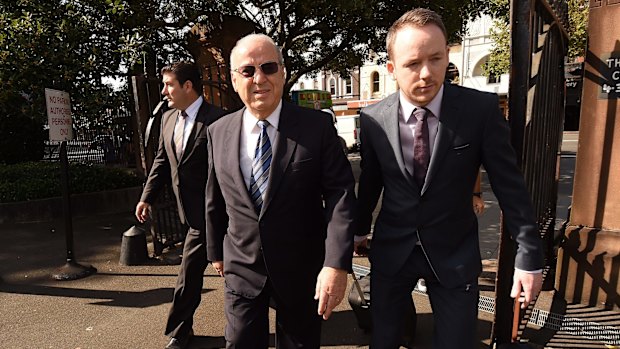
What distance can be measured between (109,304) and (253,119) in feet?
10.0

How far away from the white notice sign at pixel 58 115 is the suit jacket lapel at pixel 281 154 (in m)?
3.84

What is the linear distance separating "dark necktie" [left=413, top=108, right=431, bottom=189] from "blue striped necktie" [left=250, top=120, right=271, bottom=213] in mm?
698

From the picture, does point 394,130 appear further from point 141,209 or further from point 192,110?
point 141,209

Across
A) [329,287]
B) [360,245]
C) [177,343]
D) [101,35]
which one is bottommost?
[177,343]

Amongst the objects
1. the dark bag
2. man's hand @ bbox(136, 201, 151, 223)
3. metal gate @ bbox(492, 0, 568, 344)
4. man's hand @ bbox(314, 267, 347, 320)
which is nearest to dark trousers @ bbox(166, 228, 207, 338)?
man's hand @ bbox(136, 201, 151, 223)

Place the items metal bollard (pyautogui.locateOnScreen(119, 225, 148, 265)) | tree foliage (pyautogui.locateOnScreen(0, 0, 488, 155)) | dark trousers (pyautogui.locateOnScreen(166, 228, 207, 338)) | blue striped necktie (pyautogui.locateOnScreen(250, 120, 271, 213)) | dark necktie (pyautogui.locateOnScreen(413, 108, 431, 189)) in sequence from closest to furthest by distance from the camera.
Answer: dark necktie (pyautogui.locateOnScreen(413, 108, 431, 189)) → blue striped necktie (pyautogui.locateOnScreen(250, 120, 271, 213)) → dark trousers (pyautogui.locateOnScreen(166, 228, 207, 338)) → metal bollard (pyautogui.locateOnScreen(119, 225, 148, 265)) → tree foliage (pyautogui.locateOnScreen(0, 0, 488, 155))

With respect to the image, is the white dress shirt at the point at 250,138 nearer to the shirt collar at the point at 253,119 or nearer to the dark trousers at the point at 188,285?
the shirt collar at the point at 253,119

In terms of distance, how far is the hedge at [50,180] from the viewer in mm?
7785

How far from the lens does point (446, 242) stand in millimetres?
1983

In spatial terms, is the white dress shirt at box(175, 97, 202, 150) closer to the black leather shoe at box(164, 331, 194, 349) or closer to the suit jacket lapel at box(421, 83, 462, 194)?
the black leather shoe at box(164, 331, 194, 349)

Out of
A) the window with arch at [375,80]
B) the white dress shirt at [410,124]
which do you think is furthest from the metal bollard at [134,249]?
the window with arch at [375,80]

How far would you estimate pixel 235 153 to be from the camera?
2.11m

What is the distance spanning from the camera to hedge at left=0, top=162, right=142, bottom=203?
7.79 metres

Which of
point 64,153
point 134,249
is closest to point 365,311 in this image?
point 134,249
